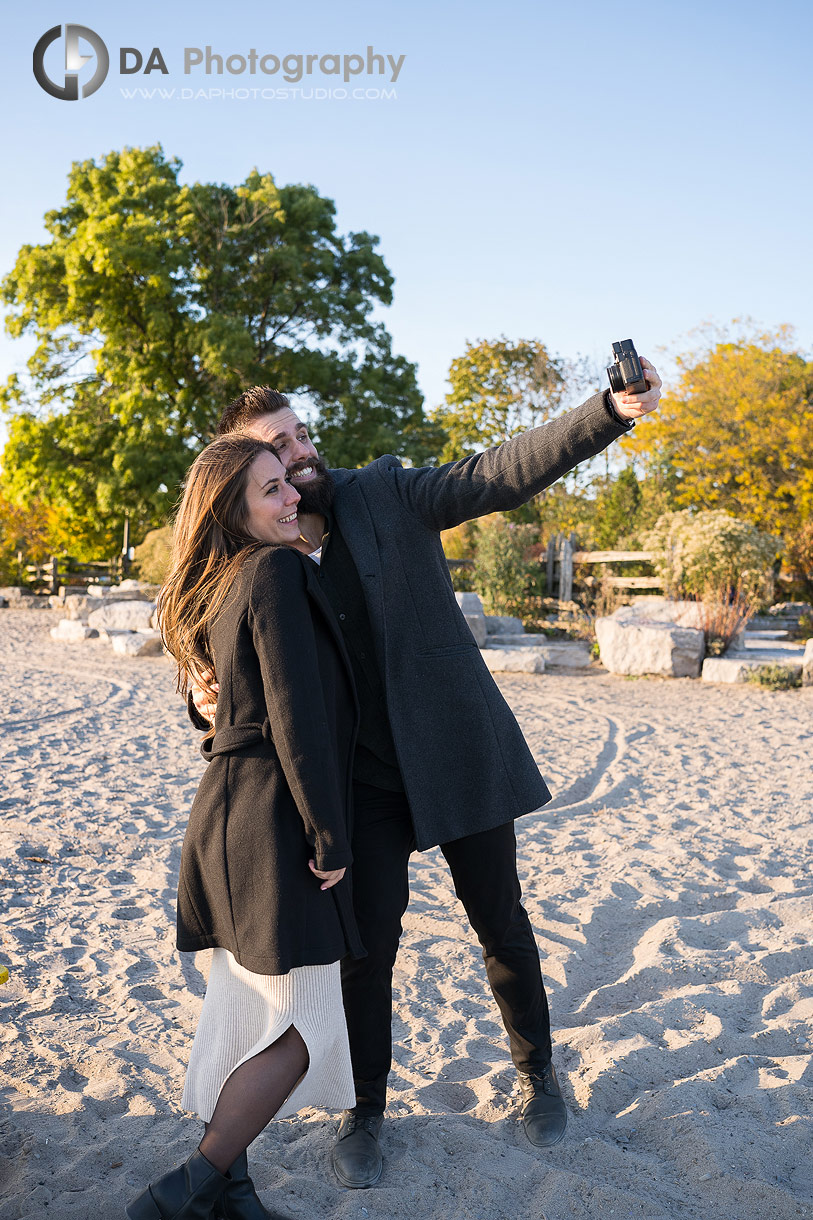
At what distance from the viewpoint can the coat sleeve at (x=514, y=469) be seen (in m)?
1.93

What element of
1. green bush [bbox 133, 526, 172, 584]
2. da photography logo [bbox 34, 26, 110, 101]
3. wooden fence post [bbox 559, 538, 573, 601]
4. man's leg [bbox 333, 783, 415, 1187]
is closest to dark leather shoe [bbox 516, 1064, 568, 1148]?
man's leg [bbox 333, 783, 415, 1187]

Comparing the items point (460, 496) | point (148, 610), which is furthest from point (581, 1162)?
point (148, 610)

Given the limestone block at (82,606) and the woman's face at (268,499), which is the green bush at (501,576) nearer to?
the limestone block at (82,606)

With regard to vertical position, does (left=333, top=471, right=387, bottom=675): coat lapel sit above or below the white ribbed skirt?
above

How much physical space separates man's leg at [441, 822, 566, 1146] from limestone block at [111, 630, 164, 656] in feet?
36.6

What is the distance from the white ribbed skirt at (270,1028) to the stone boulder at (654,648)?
9858 mm

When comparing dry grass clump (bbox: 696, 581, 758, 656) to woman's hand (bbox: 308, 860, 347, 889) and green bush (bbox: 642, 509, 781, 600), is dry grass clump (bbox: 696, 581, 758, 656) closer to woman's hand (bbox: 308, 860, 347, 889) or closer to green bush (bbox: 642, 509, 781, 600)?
green bush (bbox: 642, 509, 781, 600)

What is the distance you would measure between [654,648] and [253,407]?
9754 mm

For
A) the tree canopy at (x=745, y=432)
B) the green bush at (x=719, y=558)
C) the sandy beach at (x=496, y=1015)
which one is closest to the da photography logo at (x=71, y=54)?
the sandy beach at (x=496, y=1015)

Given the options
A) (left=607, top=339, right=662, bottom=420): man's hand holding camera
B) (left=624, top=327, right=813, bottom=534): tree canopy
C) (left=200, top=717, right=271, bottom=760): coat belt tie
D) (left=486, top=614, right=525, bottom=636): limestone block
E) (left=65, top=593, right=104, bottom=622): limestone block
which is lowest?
(left=486, top=614, right=525, bottom=636): limestone block

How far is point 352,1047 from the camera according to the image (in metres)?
2.32

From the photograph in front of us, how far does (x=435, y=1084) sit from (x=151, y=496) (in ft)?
56.4

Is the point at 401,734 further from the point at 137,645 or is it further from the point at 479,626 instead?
the point at 137,645

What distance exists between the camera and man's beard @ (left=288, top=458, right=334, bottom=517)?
2256 millimetres
